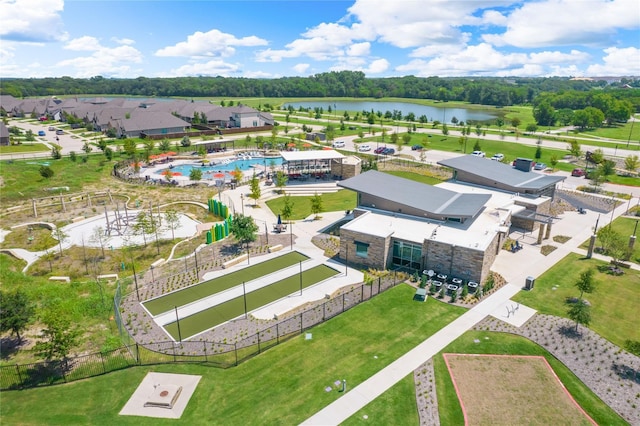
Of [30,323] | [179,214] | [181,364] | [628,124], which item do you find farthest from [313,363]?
[628,124]

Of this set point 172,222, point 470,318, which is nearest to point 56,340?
point 172,222

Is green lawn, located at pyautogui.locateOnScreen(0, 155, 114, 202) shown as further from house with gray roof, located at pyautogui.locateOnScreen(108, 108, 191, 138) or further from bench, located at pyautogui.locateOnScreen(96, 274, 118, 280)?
bench, located at pyautogui.locateOnScreen(96, 274, 118, 280)

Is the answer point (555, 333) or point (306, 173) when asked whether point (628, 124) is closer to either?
point (306, 173)

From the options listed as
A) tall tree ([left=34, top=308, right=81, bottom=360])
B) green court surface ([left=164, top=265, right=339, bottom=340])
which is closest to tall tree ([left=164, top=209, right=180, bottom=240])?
green court surface ([left=164, top=265, right=339, bottom=340])

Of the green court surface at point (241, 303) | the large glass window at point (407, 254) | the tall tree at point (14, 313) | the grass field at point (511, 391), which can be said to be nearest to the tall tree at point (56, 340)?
the tall tree at point (14, 313)

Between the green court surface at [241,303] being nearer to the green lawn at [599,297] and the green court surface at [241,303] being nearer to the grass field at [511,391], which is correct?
the grass field at [511,391]

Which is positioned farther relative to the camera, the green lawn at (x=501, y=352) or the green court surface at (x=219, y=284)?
the green court surface at (x=219, y=284)
